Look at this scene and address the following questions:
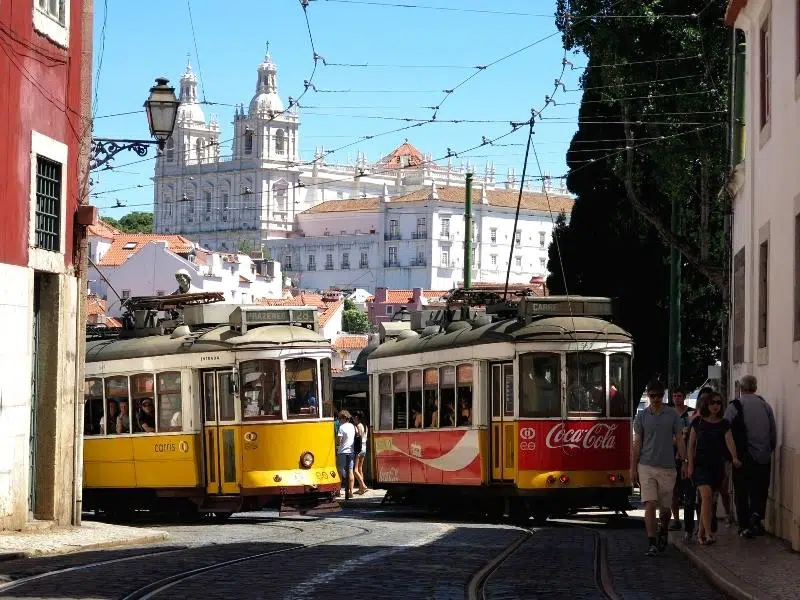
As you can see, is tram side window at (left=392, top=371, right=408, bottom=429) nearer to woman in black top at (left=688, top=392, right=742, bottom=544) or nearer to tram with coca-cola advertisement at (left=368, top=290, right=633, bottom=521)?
tram with coca-cola advertisement at (left=368, top=290, right=633, bottom=521)

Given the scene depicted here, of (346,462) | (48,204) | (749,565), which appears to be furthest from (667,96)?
(749,565)

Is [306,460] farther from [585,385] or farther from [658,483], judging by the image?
[658,483]

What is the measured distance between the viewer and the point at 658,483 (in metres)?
15.6

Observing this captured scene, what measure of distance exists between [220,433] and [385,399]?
452 cm

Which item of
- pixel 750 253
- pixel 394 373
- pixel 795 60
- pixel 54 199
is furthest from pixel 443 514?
pixel 795 60

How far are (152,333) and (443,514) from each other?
16.4 feet

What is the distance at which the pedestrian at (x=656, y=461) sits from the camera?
15.6m

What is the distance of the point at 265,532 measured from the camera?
19.7 meters

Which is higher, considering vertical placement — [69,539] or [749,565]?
[749,565]

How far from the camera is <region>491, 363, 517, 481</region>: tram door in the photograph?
2173cm

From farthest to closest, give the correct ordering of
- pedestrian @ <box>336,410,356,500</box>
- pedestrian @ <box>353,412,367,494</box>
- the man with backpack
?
pedestrian @ <box>353,412,367,494</box>, pedestrian @ <box>336,410,356,500</box>, the man with backpack

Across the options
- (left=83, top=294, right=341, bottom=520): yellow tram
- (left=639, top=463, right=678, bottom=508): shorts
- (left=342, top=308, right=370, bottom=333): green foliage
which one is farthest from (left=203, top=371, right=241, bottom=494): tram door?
(left=342, top=308, right=370, bottom=333): green foliage

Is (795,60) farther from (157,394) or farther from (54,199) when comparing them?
(157,394)

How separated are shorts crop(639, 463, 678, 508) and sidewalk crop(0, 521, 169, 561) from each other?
5347 mm
